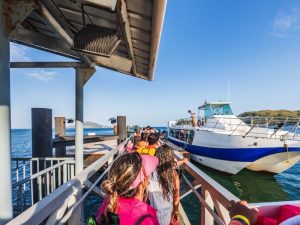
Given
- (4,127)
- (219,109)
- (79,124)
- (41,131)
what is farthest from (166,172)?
(219,109)

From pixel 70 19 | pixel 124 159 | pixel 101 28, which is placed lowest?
pixel 124 159

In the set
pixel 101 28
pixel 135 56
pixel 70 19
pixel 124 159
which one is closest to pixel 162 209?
pixel 124 159

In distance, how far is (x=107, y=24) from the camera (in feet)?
10.0

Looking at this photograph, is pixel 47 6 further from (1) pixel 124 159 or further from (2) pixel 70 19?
(1) pixel 124 159

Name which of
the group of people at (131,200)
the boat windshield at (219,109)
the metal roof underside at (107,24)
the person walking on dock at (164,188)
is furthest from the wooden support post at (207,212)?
the boat windshield at (219,109)

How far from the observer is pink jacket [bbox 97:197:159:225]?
1.36 m

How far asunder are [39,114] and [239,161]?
9961mm

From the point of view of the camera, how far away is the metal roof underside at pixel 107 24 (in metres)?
2.06

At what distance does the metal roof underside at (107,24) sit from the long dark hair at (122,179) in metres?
1.25

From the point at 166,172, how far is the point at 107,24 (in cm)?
224

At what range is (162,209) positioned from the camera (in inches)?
98.0

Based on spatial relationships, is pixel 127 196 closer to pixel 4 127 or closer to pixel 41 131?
pixel 4 127

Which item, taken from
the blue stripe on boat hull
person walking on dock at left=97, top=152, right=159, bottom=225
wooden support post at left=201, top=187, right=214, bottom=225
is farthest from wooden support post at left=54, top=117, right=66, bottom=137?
person walking on dock at left=97, top=152, right=159, bottom=225

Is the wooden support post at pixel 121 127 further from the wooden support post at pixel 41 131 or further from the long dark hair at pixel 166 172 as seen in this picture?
the long dark hair at pixel 166 172
